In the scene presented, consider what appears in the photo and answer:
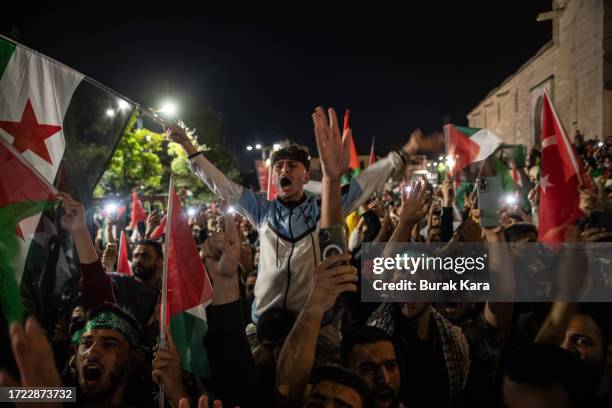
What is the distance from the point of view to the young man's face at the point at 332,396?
2287 mm

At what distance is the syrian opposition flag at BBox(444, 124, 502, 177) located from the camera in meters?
6.18

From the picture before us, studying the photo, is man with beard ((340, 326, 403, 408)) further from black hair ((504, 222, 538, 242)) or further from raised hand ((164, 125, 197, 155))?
black hair ((504, 222, 538, 242))

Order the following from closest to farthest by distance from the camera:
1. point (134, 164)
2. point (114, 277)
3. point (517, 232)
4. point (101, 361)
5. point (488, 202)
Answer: point (101, 361)
point (114, 277)
point (488, 202)
point (517, 232)
point (134, 164)

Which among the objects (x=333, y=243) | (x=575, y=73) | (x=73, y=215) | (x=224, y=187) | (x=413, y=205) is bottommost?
(x=333, y=243)

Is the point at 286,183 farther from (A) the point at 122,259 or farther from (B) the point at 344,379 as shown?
(A) the point at 122,259

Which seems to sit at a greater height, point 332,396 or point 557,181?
point 557,181

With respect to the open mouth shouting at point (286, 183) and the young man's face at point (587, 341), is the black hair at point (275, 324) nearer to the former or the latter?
the open mouth shouting at point (286, 183)

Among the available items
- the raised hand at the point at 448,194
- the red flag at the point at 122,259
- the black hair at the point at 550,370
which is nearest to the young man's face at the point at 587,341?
the black hair at the point at 550,370

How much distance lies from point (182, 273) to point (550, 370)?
2.00 m

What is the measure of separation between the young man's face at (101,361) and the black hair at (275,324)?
739mm

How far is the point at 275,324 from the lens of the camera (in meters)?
2.83

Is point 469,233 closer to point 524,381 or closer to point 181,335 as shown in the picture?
point 524,381

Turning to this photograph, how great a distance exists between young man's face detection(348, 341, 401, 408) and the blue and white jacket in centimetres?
45

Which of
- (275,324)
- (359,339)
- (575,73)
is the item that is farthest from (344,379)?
(575,73)
